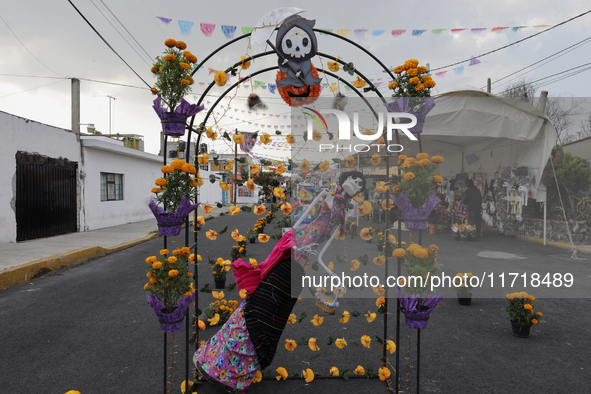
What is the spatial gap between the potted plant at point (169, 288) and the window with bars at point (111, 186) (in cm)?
1214

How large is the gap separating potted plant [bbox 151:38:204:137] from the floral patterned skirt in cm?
138

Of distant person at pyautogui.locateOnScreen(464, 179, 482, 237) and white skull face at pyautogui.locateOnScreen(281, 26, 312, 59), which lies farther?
distant person at pyautogui.locateOnScreen(464, 179, 482, 237)

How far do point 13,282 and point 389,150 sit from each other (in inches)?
249

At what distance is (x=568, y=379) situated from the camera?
8.77ft

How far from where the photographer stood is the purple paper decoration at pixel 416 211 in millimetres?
2162

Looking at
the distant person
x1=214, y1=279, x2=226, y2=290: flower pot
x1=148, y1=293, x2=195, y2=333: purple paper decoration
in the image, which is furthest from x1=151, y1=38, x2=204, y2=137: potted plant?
the distant person

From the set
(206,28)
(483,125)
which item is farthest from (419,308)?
(483,125)

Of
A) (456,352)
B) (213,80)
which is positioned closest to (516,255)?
(456,352)

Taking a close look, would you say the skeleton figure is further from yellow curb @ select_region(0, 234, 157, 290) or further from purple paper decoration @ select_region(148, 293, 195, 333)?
yellow curb @ select_region(0, 234, 157, 290)

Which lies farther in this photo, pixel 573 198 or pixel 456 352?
pixel 573 198

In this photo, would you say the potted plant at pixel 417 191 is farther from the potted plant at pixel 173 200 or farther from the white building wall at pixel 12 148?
→ the white building wall at pixel 12 148

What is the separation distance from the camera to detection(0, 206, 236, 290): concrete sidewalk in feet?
18.1

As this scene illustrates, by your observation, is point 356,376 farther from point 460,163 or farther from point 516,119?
point 460,163

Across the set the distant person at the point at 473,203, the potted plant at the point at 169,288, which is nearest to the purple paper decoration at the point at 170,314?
the potted plant at the point at 169,288
